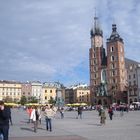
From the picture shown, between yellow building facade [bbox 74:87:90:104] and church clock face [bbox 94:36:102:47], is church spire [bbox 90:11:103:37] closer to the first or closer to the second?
church clock face [bbox 94:36:102:47]

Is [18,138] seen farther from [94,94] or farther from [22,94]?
[22,94]

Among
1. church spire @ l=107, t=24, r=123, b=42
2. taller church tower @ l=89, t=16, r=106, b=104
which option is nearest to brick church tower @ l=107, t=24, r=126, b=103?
church spire @ l=107, t=24, r=123, b=42

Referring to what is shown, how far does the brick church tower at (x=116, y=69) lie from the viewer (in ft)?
395

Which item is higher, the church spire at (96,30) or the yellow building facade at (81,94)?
the church spire at (96,30)

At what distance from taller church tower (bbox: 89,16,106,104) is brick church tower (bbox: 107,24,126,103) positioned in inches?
173

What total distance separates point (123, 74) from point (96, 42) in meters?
19.0

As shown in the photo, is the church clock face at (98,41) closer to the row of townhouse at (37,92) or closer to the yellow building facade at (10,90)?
the row of townhouse at (37,92)

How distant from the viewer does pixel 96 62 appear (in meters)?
131

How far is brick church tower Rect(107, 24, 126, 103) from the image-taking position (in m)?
120

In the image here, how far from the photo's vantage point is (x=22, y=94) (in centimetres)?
17788

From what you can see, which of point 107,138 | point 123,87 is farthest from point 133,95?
point 107,138

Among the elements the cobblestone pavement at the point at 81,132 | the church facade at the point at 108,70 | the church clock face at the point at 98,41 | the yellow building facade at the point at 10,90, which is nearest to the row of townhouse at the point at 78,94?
the yellow building facade at the point at 10,90

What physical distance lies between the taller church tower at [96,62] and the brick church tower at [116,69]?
4.40 metres

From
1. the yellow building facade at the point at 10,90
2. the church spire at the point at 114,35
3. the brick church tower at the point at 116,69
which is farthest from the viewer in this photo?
the yellow building facade at the point at 10,90
